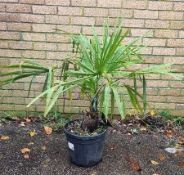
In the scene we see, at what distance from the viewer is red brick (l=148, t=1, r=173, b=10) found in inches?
166

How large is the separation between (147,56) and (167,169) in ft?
4.73

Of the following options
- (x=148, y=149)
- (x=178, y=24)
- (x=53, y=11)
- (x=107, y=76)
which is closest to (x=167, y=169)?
(x=148, y=149)

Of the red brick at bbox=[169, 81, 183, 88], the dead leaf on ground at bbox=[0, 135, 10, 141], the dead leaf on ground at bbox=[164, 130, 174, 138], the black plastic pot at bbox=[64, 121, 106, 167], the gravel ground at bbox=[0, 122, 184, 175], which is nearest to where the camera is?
the black plastic pot at bbox=[64, 121, 106, 167]

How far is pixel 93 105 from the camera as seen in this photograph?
3.47 metres

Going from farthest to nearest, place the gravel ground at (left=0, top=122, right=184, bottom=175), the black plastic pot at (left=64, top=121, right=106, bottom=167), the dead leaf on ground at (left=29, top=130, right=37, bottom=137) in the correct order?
the dead leaf on ground at (left=29, top=130, right=37, bottom=137) < the gravel ground at (left=0, top=122, right=184, bottom=175) < the black plastic pot at (left=64, top=121, right=106, bottom=167)

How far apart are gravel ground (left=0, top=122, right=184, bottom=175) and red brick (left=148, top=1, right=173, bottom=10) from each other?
153 cm

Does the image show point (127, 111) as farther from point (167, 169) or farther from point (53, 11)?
point (53, 11)

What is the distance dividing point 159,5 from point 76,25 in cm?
101

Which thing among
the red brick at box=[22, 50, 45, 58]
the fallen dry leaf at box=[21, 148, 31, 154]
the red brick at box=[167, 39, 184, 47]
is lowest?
the fallen dry leaf at box=[21, 148, 31, 154]

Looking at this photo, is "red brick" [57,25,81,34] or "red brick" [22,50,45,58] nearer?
"red brick" [57,25,81,34]

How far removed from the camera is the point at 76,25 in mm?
4297

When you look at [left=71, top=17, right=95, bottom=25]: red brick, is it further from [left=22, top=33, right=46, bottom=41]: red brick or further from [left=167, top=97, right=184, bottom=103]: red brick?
[left=167, top=97, right=184, bottom=103]: red brick

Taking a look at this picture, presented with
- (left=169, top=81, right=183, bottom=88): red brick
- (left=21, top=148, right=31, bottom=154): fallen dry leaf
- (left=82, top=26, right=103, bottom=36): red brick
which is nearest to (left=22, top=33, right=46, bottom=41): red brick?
(left=82, top=26, right=103, bottom=36): red brick

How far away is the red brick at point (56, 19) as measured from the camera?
4270 mm
